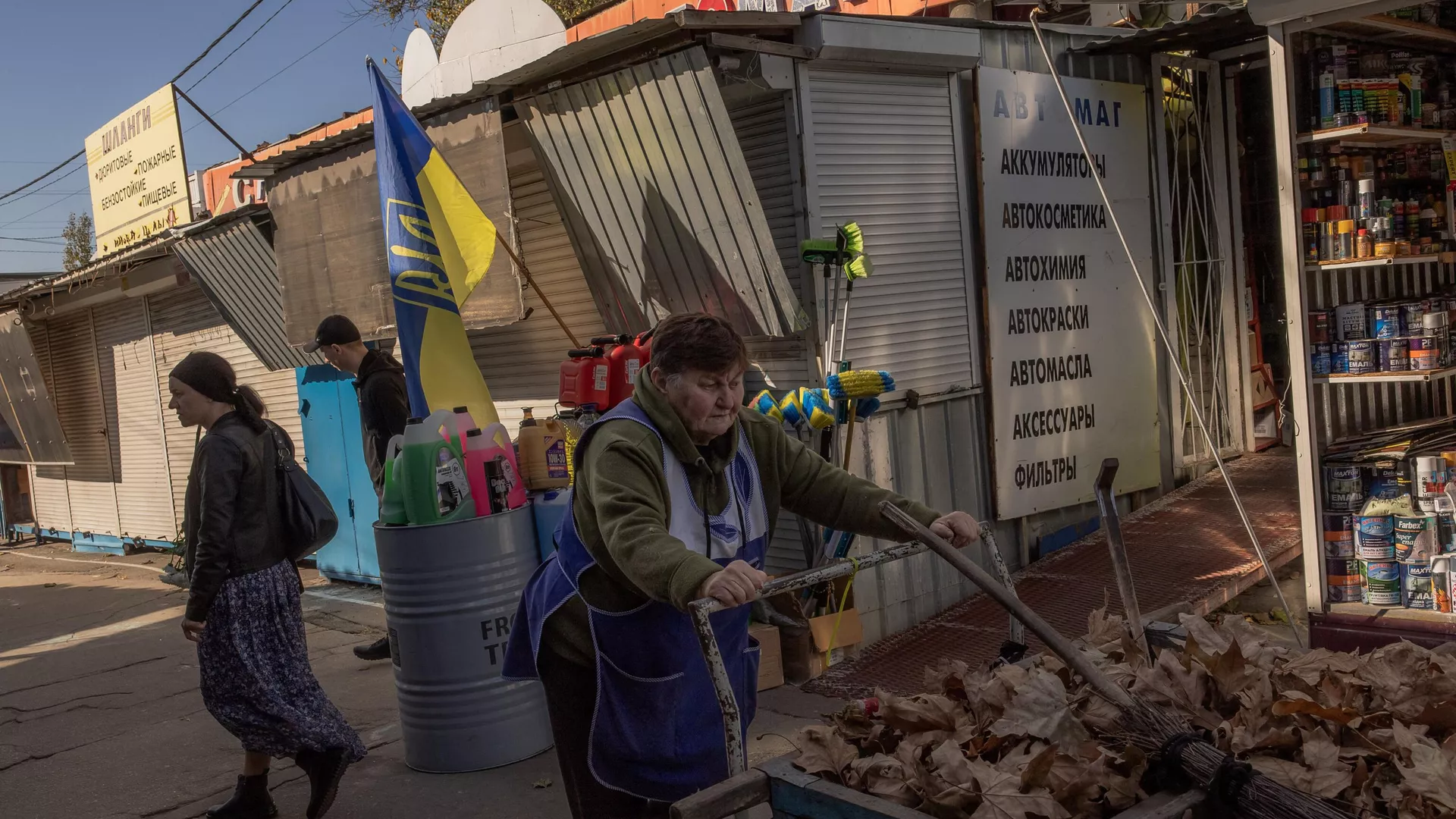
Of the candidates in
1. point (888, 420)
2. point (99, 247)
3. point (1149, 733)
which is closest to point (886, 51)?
point (888, 420)

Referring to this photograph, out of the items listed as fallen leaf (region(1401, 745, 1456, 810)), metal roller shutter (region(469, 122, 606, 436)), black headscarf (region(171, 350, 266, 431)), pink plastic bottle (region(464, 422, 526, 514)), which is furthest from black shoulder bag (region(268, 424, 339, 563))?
fallen leaf (region(1401, 745, 1456, 810))

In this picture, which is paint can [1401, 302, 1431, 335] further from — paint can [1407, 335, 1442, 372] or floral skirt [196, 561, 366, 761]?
floral skirt [196, 561, 366, 761]

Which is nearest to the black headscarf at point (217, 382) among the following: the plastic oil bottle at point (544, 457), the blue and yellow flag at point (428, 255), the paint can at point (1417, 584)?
the blue and yellow flag at point (428, 255)

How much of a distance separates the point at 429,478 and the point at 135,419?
1021 cm

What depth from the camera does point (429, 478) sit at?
5.07m

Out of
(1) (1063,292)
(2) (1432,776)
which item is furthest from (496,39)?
(2) (1432,776)

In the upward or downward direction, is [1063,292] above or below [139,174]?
below

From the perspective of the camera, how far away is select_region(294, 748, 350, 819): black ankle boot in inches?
185

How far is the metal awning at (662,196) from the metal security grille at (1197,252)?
327 cm

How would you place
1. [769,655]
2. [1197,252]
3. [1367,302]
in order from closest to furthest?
[1367,302], [769,655], [1197,252]

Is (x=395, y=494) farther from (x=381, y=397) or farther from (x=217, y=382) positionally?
(x=381, y=397)

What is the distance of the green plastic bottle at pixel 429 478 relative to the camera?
506cm

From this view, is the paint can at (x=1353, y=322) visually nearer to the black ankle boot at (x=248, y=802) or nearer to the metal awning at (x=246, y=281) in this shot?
the black ankle boot at (x=248, y=802)

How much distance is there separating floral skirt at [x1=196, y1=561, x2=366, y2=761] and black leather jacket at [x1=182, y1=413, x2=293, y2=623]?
0.08 meters
